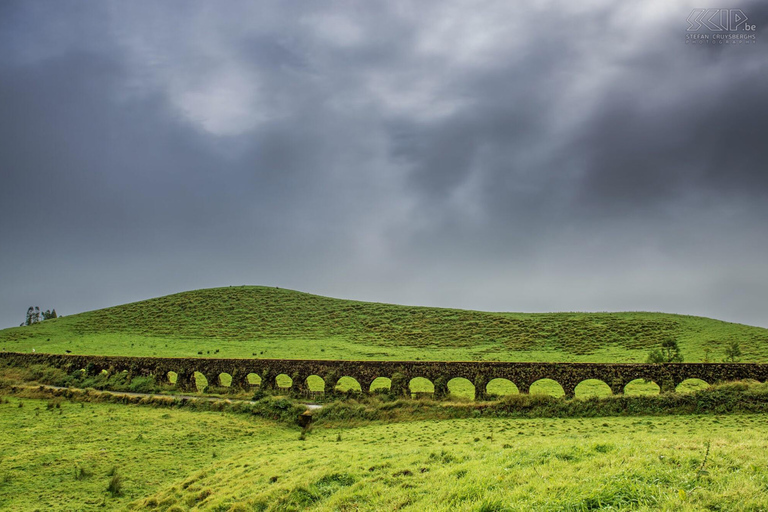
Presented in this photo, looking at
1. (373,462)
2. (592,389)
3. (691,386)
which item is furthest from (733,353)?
(373,462)

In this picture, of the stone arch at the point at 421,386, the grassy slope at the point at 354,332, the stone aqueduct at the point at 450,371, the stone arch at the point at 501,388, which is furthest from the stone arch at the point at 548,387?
the grassy slope at the point at 354,332

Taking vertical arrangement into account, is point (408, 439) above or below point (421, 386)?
below

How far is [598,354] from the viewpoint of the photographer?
50.2m

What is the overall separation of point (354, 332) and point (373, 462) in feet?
190

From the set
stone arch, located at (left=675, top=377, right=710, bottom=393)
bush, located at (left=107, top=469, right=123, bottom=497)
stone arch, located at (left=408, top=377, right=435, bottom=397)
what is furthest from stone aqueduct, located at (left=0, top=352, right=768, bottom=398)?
bush, located at (left=107, top=469, right=123, bottom=497)

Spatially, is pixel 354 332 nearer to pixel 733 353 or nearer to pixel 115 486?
pixel 733 353

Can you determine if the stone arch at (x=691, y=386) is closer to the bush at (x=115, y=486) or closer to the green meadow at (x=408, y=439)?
the green meadow at (x=408, y=439)

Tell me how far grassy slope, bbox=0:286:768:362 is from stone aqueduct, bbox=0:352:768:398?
40.4ft

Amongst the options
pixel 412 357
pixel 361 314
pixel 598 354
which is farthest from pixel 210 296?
pixel 598 354

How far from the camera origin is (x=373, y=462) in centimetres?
1463

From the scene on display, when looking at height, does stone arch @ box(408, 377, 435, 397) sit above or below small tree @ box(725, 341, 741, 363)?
below

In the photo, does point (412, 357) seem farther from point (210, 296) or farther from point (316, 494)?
point (210, 296)

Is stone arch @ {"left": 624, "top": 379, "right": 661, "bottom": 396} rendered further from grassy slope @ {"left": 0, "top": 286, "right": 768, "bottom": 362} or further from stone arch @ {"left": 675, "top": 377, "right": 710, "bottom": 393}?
grassy slope @ {"left": 0, "top": 286, "right": 768, "bottom": 362}

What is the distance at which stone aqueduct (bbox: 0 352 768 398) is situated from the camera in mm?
29094
